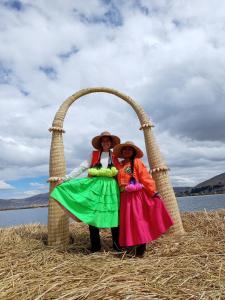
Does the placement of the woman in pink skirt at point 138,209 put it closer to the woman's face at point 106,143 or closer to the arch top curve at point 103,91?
the woman's face at point 106,143

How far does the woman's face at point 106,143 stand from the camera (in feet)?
19.6

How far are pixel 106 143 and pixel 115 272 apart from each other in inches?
100

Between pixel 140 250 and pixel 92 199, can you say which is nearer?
pixel 140 250

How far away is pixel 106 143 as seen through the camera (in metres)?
6.00

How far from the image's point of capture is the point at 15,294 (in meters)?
3.27

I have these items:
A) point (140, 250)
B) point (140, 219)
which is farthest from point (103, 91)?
point (140, 250)

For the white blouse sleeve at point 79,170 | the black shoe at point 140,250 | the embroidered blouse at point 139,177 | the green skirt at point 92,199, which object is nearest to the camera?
the black shoe at point 140,250

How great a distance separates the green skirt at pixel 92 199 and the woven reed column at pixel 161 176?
4.58 feet

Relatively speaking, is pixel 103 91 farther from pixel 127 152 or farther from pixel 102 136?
pixel 127 152

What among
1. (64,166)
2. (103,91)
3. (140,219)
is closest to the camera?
(140,219)

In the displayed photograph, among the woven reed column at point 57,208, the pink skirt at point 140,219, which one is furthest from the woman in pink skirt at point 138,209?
the woven reed column at point 57,208

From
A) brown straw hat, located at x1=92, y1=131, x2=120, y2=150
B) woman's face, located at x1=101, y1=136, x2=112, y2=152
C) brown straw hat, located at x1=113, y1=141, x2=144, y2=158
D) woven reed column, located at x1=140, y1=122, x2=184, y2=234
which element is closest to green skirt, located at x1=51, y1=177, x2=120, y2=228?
brown straw hat, located at x1=113, y1=141, x2=144, y2=158

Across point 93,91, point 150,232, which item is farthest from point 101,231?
point 93,91

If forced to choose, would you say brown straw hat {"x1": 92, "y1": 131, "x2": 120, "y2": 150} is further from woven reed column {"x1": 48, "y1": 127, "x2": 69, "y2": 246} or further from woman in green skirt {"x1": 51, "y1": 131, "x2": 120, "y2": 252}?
woven reed column {"x1": 48, "y1": 127, "x2": 69, "y2": 246}
